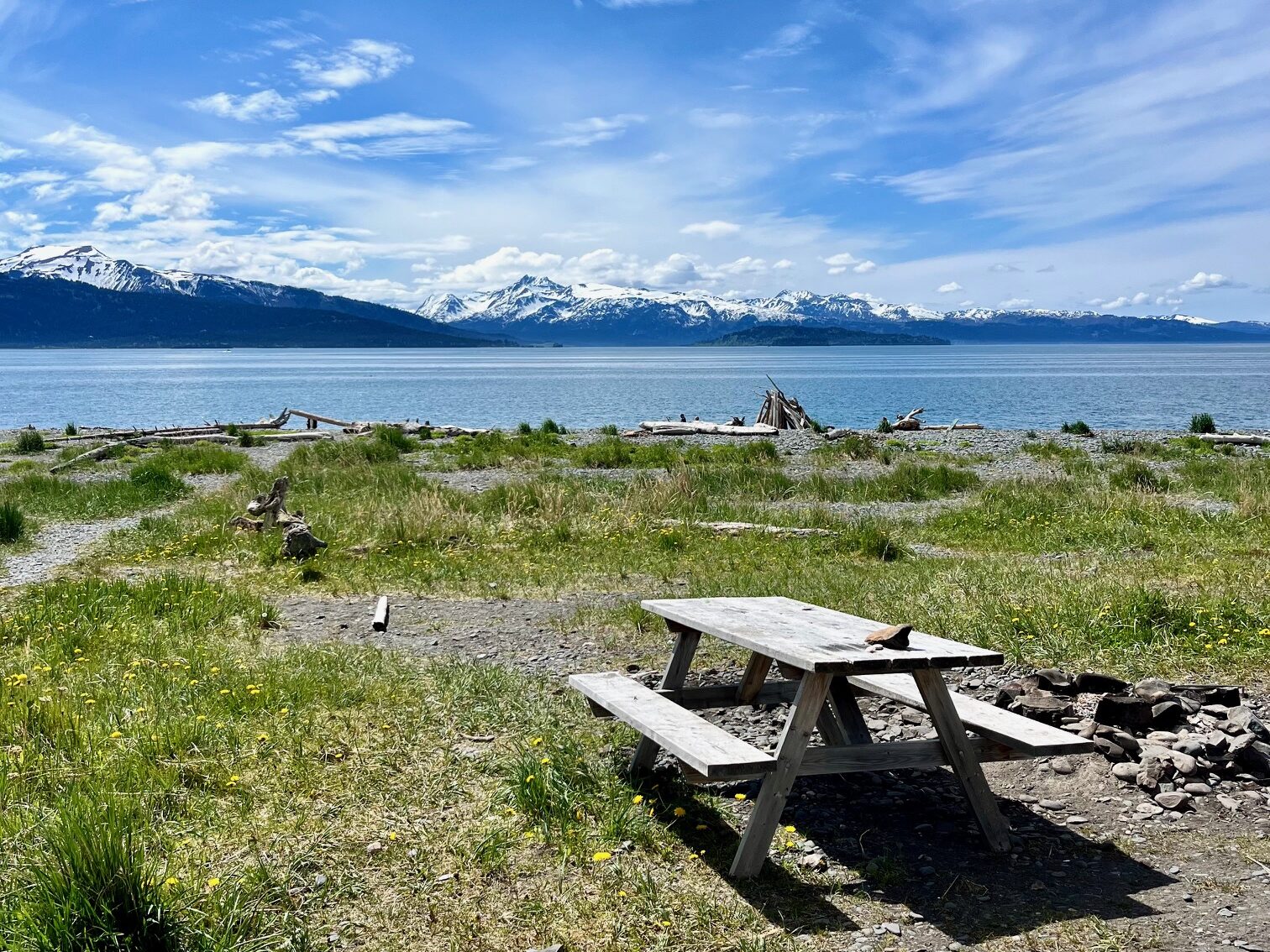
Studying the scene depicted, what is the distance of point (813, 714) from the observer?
4.70 metres

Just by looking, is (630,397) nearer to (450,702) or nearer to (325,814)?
(450,702)

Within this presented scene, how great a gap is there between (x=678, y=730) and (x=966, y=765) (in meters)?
1.44

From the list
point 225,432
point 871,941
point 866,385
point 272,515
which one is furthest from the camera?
point 866,385

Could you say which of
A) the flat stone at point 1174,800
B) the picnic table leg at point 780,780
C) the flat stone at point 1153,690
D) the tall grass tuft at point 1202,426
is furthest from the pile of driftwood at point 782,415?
the picnic table leg at point 780,780

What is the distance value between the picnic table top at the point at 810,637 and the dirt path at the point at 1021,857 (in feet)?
3.21

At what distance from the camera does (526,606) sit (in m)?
10.7

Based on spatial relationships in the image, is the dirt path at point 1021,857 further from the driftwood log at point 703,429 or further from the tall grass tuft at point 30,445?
the tall grass tuft at point 30,445

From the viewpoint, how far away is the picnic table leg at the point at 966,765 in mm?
5035

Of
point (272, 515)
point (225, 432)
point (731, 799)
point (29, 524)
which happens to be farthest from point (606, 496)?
point (225, 432)

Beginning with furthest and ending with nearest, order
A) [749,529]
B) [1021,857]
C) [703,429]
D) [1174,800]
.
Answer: [703,429], [749,529], [1174,800], [1021,857]

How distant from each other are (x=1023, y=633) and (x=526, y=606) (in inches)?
192

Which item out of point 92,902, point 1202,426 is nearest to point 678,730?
point 92,902

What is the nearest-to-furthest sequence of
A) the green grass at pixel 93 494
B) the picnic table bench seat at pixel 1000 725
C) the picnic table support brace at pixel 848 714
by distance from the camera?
the picnic table bench seat at pixel 1000 725
the picnic table support brace at pixel 848 714
the green grass at pixel 93 494

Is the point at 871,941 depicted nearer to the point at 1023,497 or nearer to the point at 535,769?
the point at 535,769
